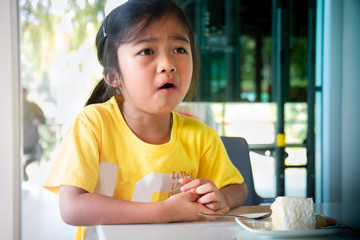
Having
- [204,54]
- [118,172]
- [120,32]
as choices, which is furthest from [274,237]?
[204,54]

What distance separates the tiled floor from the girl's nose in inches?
59.7

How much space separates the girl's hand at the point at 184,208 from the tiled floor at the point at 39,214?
1543 millimetres

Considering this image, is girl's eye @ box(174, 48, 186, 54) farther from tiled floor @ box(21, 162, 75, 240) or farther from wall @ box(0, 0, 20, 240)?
tiled floor @ box(21, 162, 75, 240)

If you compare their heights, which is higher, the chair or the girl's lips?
the girl's lips

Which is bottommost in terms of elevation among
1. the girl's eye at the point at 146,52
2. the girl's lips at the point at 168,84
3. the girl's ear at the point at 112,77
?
the girl's lips at the point at 168,84

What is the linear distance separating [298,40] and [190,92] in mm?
2102

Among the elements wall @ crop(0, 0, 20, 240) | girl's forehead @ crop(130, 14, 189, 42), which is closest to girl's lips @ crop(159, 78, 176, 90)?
girl's forehead @ crop(130, 14, 189, 42)

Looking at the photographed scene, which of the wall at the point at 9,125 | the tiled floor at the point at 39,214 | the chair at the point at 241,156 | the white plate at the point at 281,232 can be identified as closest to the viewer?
the white plate at the point at 281,232

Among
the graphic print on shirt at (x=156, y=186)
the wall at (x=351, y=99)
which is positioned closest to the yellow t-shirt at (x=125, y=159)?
the graphic print on shirt at (x=156, y=186)

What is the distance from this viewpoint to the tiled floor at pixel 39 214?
200 cm

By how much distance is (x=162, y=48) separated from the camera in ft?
2.57

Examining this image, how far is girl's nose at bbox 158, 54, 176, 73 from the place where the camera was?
76cm

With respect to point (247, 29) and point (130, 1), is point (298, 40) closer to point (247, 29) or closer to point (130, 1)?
point (247, 29)

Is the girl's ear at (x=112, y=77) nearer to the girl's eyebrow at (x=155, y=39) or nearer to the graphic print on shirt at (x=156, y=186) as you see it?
the girl's eyebrow at (x=155, y=39)
